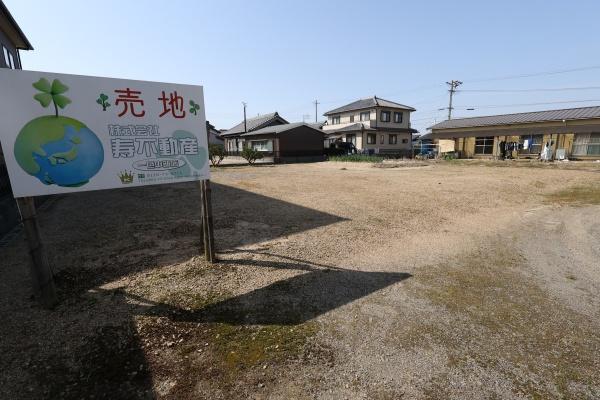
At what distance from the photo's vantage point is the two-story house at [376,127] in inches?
1401

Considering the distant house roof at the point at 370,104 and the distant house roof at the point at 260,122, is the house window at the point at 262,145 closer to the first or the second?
the distant house roof at the point at 260,122

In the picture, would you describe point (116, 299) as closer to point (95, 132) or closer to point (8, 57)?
point (95, 132)

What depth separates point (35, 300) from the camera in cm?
375

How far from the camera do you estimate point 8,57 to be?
37.5 ft

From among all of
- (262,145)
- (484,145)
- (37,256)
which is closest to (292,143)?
(262,145)

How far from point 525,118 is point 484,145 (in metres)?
3.65

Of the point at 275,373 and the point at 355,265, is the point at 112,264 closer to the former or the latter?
the point at 275,373

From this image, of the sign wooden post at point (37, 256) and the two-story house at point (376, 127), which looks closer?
the sign wooden post at point (37, 256)

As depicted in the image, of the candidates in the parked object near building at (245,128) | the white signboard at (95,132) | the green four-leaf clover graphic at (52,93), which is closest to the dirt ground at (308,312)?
the white signboard at (95,132)

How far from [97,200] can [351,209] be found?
808cm

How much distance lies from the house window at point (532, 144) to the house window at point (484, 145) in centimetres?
261

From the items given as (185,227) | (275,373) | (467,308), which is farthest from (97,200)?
(467,308)

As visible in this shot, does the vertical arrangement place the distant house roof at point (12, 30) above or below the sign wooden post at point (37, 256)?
above

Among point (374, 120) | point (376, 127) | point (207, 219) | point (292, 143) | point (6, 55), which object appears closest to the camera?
point (207, 219)
